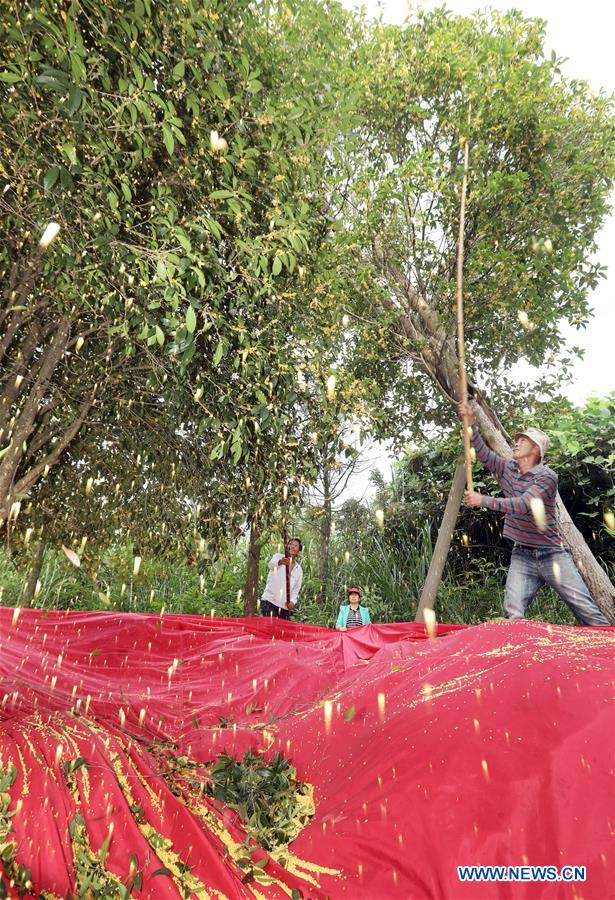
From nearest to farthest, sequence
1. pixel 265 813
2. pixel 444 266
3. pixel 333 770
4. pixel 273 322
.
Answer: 1. pixel 265 813
2. pixel 333 770
3. pixel 273 322
4. pixel 444 266

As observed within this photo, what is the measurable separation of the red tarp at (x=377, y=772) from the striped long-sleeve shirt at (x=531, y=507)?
80 centimetres

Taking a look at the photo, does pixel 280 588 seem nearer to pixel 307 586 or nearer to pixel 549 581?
pixel 307 586

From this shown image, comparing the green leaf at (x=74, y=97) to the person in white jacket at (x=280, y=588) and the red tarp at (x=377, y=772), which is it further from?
the person in white jacket at (x=280, y=588)

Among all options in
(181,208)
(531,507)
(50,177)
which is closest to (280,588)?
(531,507)

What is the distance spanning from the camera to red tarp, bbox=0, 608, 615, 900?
1.72 metres

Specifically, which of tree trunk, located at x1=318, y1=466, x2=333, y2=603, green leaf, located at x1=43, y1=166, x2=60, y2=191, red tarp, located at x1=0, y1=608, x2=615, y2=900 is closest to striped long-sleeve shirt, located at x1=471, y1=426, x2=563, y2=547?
red tarp, located at x1=0, y1=608, x2=615, y2=900

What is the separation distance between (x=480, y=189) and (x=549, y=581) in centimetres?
408

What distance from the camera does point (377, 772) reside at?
7.12 ft

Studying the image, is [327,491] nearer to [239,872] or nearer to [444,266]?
[444,266]

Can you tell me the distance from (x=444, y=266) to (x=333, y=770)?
5737 mm

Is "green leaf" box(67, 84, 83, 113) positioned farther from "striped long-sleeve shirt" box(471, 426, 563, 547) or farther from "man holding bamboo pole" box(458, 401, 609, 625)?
"striped long-sleeve shirt" box(471, 426, 563, 547)

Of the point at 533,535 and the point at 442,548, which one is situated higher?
the point at 442,548

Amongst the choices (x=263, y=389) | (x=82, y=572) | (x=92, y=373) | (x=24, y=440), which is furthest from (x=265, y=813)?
(x=82, y=572)

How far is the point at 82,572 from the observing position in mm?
8984
